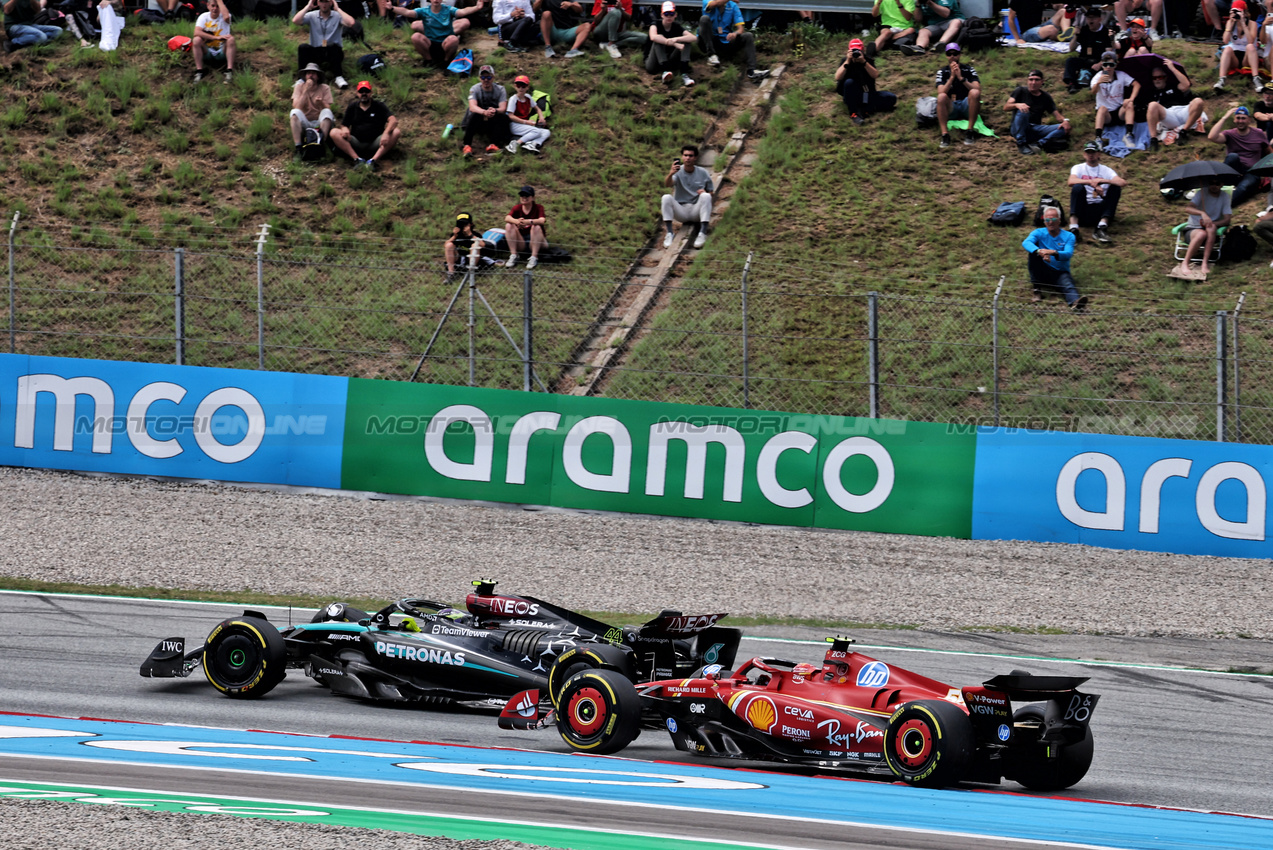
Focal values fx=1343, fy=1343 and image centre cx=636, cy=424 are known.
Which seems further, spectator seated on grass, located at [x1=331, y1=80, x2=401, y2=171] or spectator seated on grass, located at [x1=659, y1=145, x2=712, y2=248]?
spectator seated on grass, located at [x1=331, y1=80, x2=401, y2=171]

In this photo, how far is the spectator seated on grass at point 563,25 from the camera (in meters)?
22.9

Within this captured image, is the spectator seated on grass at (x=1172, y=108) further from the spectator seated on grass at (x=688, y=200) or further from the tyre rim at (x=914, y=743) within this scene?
the tyre rim at (x=914, y=743)

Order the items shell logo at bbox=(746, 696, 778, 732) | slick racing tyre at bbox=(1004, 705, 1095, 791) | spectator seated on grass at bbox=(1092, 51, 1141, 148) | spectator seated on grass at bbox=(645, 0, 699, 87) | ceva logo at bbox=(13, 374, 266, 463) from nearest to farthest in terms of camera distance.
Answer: slick racing tyre at bbox=(1004, 705, 1095, 791)
shell logo at bbox=(746, 696, 778, 732)
ceva logo at bbox=(13, 374, 266, 463)
spectator seated on grass at bbox=(1092, 51, 1141, 148)
spectator seated on grass at bbox=(645, 0, 699, 87)

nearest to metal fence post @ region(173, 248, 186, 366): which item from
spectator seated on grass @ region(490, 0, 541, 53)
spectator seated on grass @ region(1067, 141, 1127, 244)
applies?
spectator seated on grass @ region(490, 0, 541, 53)

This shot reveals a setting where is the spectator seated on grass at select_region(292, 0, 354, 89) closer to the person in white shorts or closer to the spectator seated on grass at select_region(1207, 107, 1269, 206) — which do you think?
the person in white shorts

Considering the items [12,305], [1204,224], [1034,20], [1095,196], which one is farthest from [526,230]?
[1034,20]

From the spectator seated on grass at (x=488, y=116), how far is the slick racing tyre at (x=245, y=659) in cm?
1377

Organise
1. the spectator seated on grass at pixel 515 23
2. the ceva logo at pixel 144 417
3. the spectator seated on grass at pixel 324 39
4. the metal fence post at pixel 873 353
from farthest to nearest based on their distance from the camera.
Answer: the spectator seated on grass at pixel 515 23 < the spectator seated on grass at pixel 324 39 < the ceva logo at pixel 144 417 < the metal fence post at pixel 873 353

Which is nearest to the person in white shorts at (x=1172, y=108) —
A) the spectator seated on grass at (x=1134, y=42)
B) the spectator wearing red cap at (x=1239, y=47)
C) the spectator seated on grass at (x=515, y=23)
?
the spectator seated on grass at (x=1134, y=42)

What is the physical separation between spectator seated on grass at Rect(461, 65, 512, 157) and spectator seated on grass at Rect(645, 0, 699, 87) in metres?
2.96

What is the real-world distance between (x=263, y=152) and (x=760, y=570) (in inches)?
463

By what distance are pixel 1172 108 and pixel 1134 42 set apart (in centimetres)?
112

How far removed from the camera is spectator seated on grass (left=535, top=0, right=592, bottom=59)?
22906mm

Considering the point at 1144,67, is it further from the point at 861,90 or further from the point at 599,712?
the point at 599,712
